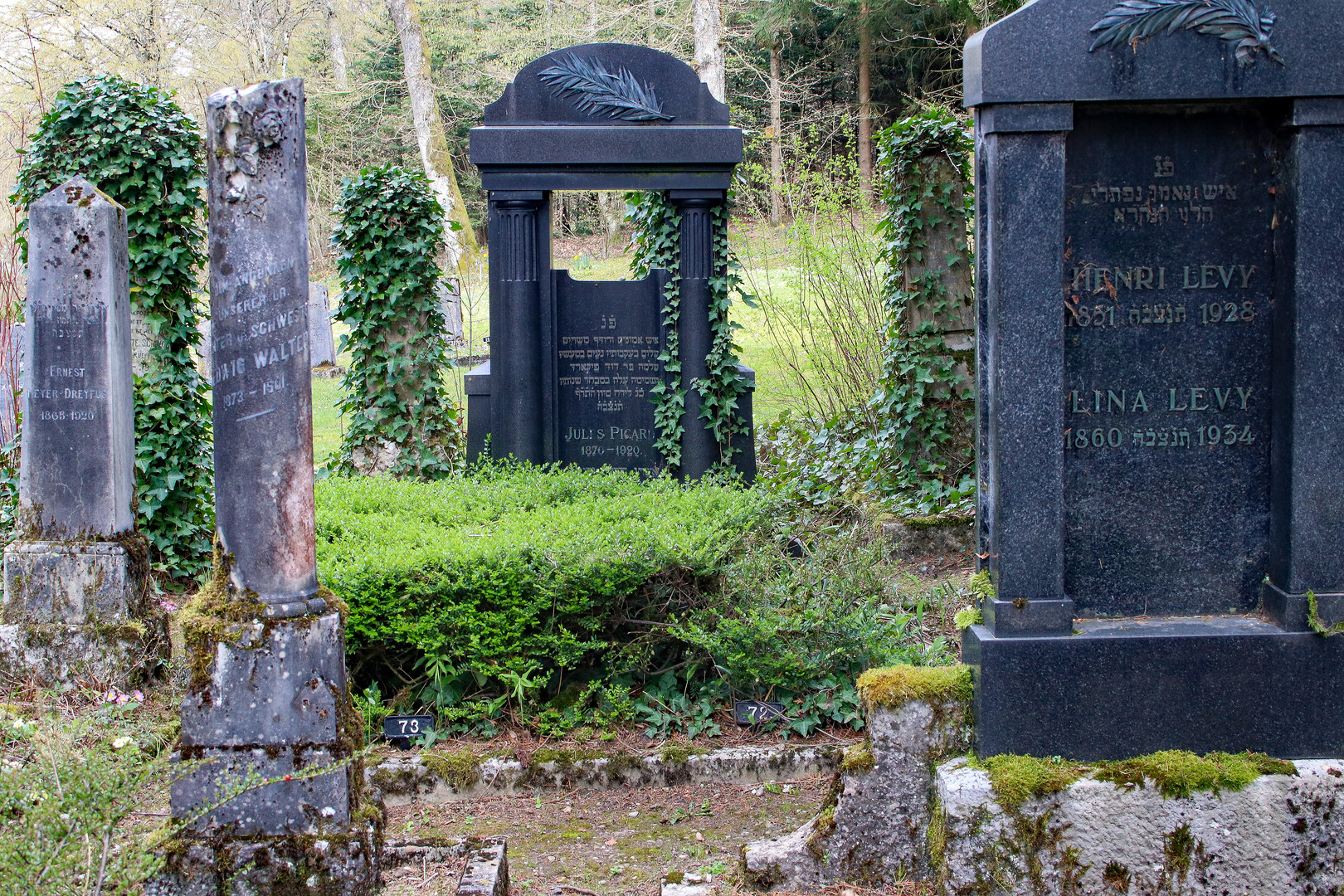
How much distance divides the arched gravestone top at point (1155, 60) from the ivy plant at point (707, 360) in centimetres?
451

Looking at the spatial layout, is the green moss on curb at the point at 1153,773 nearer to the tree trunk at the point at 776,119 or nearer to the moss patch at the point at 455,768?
the moss patch at the point at 455,768

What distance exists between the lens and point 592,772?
4590 millimetres

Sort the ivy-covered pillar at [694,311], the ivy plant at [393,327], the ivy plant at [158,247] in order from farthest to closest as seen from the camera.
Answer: the ivy plant at [393,327]
the ivy-covered pillar at [694,311]
the ivy plant at [158,247]

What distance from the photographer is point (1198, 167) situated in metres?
3.40

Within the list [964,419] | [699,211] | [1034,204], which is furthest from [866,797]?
[699,211]

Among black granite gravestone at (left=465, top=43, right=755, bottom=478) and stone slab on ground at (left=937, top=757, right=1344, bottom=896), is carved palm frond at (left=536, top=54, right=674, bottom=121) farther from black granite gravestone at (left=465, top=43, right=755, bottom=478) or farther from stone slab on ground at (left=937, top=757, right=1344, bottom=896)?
stone slab on ground at (left=937, top=757, right=1344, bottom=896)

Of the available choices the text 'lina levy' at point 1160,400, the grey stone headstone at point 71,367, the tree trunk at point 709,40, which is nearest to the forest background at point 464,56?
the tree trunk at point 709,40

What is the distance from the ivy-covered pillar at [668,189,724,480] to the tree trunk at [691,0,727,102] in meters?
11.4

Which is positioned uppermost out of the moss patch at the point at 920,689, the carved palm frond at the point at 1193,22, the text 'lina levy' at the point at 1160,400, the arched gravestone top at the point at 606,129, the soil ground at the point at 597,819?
the arched gravestone top at the point at 606,129

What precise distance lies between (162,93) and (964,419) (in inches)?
239

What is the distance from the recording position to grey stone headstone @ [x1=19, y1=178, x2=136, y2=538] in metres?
5.59

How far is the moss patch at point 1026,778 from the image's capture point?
325 centimetres

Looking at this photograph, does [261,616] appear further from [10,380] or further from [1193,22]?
[10,380]

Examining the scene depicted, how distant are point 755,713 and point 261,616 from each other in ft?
7.81
